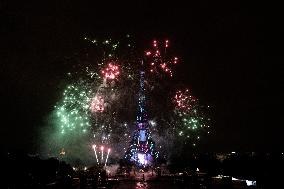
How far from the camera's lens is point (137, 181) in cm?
3391

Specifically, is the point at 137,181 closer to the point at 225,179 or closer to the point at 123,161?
the point at 225,179

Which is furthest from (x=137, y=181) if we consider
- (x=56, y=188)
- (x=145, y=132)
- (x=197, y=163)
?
(x=197, y=163)

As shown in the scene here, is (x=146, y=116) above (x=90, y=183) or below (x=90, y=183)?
above

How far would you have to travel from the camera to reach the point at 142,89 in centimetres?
5197

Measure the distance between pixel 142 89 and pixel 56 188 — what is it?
2955 centimetres

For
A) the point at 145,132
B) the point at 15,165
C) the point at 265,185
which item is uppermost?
the point at 145,132

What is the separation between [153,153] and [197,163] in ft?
66.7

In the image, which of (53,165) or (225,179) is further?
(53,165)

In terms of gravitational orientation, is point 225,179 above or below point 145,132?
below

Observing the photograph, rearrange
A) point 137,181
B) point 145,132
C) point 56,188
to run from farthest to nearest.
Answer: point 145,132
point 137,181
point 56,188

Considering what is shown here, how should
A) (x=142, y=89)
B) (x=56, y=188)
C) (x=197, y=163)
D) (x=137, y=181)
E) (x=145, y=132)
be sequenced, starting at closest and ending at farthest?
1. (x=56, y=188)
2. (x=137, y=181)
3. (x=142, y=89)
4. (x=145, y=132)
5. (x=197, y=163)

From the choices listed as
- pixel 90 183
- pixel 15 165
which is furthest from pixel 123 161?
pixel 90 183

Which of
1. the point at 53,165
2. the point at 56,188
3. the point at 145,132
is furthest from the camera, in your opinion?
the point at 145,132

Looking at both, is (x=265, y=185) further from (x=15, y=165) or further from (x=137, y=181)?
(x=15, y=165)
